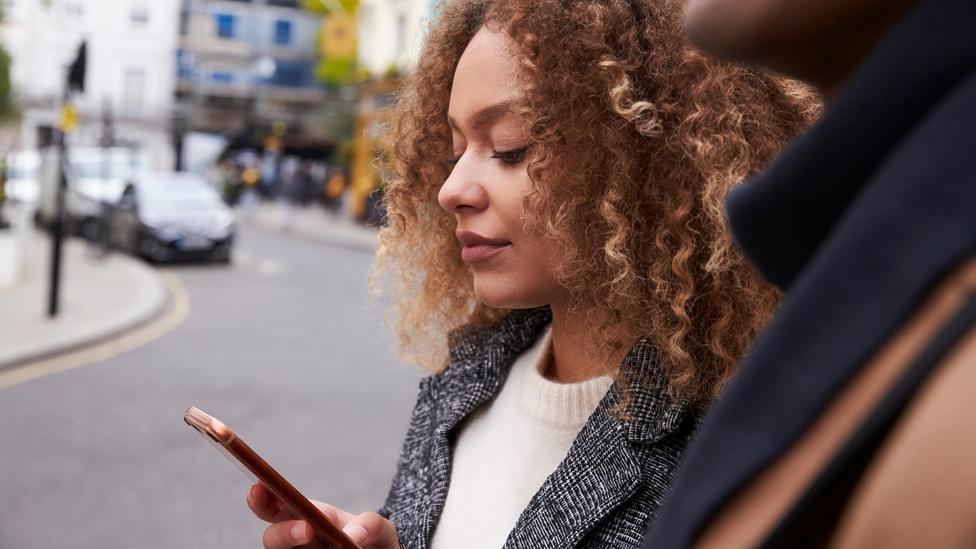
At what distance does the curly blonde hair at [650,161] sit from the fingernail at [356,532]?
1.51ft

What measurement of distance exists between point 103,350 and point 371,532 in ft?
24.5

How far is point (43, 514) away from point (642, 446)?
13.2 feet

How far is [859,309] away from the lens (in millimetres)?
434

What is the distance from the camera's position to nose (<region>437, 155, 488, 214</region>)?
4.32 feet

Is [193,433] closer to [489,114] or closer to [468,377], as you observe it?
[468,377]

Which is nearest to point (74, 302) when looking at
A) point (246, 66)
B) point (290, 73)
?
point (246, 66)

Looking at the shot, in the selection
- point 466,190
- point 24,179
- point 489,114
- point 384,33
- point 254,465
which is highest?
point 384,33

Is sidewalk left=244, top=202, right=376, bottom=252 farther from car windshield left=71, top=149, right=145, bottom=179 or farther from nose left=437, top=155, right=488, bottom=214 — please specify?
nose left=437, top=155, right=488, bottom=214

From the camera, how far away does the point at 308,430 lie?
19.4 ft

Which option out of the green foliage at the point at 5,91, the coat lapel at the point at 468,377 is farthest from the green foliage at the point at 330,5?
the coat lapel at the point at 468,377

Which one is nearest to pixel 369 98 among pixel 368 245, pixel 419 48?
pixel 368 245

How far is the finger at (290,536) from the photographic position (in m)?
→ 1.23

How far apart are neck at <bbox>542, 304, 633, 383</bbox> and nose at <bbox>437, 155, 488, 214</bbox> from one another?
21 cm

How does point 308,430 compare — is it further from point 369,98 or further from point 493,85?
point 369,98
